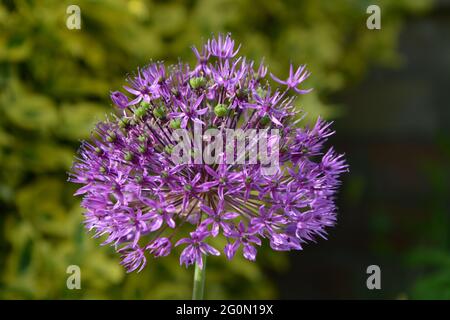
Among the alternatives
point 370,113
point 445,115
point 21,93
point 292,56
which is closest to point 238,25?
point 292,56

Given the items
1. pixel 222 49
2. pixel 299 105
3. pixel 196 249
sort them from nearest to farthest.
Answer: pixel 196 249 → pixel 222 49 → pixel 299 105

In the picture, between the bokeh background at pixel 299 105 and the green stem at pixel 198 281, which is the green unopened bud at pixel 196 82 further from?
the bokeh background at pixel 299 105

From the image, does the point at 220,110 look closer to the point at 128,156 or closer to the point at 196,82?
the point at 196,82

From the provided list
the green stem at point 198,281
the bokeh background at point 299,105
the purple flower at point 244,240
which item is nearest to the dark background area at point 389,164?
the bokeh background at point 299,105

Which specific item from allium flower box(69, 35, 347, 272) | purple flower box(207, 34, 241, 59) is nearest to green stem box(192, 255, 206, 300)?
allium flower box(69, 35, 347, 272)

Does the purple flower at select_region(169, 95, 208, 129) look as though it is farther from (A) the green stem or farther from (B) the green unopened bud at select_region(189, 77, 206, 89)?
(A) the green stem

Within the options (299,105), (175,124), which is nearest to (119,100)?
(175,124)

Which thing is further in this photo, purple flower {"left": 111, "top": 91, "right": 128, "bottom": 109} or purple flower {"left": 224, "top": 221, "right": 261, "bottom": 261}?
purple flower {"left": 111, "top": 91, "right": 128, "bottom": 109}

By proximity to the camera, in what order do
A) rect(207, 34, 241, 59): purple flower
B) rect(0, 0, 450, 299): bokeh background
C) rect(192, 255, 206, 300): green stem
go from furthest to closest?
rect(0, 0, 450, 299): bokeh background → rect(207, 34, 241, 59): purple flower → rect(192, 255, 206, 300): green stem
